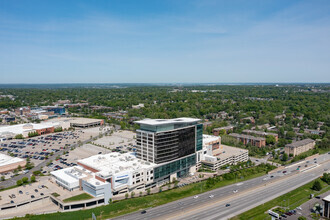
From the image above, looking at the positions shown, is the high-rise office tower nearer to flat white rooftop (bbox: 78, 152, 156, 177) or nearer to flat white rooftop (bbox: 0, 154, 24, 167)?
flat white rooftop (bbox: 78, 152, 156, 177)

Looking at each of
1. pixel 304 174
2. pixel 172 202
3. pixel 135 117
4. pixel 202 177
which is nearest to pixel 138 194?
pixel 172 202

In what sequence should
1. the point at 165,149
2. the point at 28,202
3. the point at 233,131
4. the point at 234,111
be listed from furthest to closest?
the point at 234,111, the point at 233,131, the point at 165,149, the point at 28,202

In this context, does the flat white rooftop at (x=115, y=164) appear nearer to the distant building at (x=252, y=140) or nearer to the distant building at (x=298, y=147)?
the distant building at (x=252, y=140)

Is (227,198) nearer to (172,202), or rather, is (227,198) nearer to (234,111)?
(172,202)

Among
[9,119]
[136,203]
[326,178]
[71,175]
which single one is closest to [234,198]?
[136,203]

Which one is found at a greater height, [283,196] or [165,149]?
[165,149]

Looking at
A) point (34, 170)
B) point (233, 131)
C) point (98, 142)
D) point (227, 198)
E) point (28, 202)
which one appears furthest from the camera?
point (233, 131)

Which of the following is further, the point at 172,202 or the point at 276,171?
the point at 276,171
